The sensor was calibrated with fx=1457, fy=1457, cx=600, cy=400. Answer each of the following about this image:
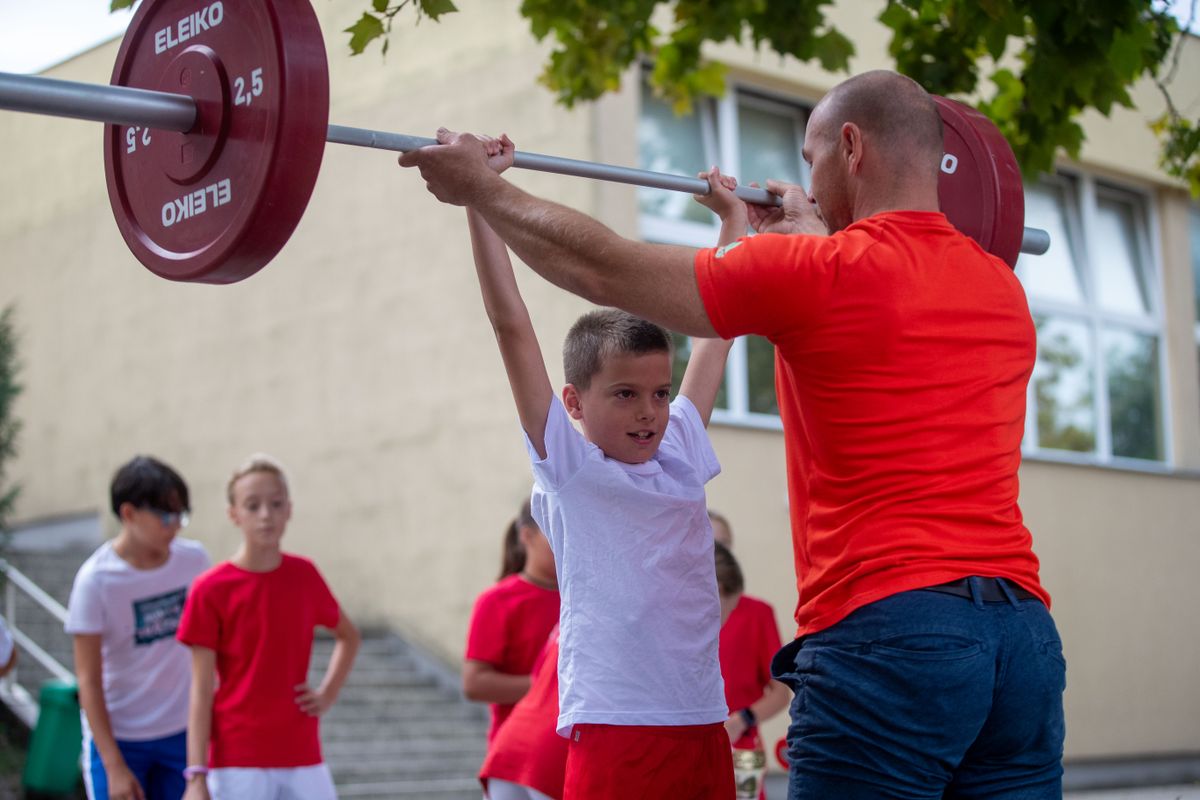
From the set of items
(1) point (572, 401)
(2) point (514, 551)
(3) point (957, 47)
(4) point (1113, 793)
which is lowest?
(4) point (1113, 793)

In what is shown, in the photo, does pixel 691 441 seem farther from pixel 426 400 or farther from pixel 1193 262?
pixel 1193 262

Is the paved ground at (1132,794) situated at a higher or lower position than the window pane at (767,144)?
lower

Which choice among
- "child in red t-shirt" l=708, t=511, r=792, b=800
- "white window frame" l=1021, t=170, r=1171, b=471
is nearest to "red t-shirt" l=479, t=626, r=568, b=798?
"child in red t-shirt" l=708, t=511, r=792, b=800

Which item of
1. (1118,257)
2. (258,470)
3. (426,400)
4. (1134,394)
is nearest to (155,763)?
(258,470)

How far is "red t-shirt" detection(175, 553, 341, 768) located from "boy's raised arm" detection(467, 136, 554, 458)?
8.23 feet

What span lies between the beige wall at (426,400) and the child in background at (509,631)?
4.65 m

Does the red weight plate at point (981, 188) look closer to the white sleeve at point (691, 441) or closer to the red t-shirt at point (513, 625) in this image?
the white sleeve at point (691, 441)

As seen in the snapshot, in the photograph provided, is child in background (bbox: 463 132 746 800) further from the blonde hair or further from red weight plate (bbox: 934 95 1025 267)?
the blonde hair

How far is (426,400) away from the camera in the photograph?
1088 cm

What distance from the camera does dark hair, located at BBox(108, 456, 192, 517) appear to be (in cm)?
561

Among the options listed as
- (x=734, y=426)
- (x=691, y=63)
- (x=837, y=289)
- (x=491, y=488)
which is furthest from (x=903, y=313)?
(x=491, y=488)

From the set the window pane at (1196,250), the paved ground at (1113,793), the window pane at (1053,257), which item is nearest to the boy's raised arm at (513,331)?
Answer: the paved ground at (1113,793)

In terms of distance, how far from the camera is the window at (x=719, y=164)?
10.0 metres

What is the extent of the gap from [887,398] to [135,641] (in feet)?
13.4
